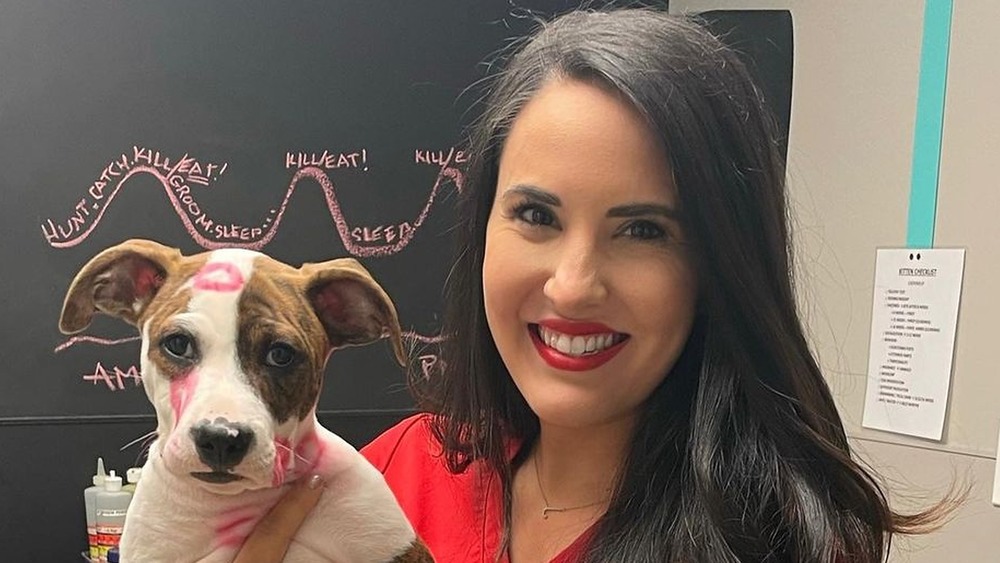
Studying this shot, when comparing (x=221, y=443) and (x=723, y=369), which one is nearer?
(x=221, y=443)

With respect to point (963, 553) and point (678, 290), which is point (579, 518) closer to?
point (678, 290)

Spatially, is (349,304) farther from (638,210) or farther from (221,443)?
(638,210)

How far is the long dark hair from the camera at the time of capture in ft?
3.17

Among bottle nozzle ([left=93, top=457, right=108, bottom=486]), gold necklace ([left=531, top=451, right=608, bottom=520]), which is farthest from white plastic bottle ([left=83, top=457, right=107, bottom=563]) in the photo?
gold necklace ([left=531, top=451, right=608, bottom=520])

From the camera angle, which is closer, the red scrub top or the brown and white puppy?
the brown and white puppy

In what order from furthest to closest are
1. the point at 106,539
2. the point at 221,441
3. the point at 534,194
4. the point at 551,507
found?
the point at 106,539, the point at 551,507, the point at 534,194, the point at 221,441

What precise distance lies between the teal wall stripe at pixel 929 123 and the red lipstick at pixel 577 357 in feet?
3.05

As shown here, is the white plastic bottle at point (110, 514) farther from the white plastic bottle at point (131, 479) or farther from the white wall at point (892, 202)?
the white wall at point (892, 202)

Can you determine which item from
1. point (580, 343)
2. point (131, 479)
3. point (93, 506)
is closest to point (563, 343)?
point (580, 343)

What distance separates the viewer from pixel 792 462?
1.01 m

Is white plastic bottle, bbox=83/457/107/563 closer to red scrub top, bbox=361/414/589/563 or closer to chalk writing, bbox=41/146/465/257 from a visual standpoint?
chalk writing, bbox=41/146/465/257

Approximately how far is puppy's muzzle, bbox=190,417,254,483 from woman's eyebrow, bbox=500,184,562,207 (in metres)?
0.38

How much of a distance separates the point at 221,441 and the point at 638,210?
0.48 metres

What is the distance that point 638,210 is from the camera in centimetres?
97
